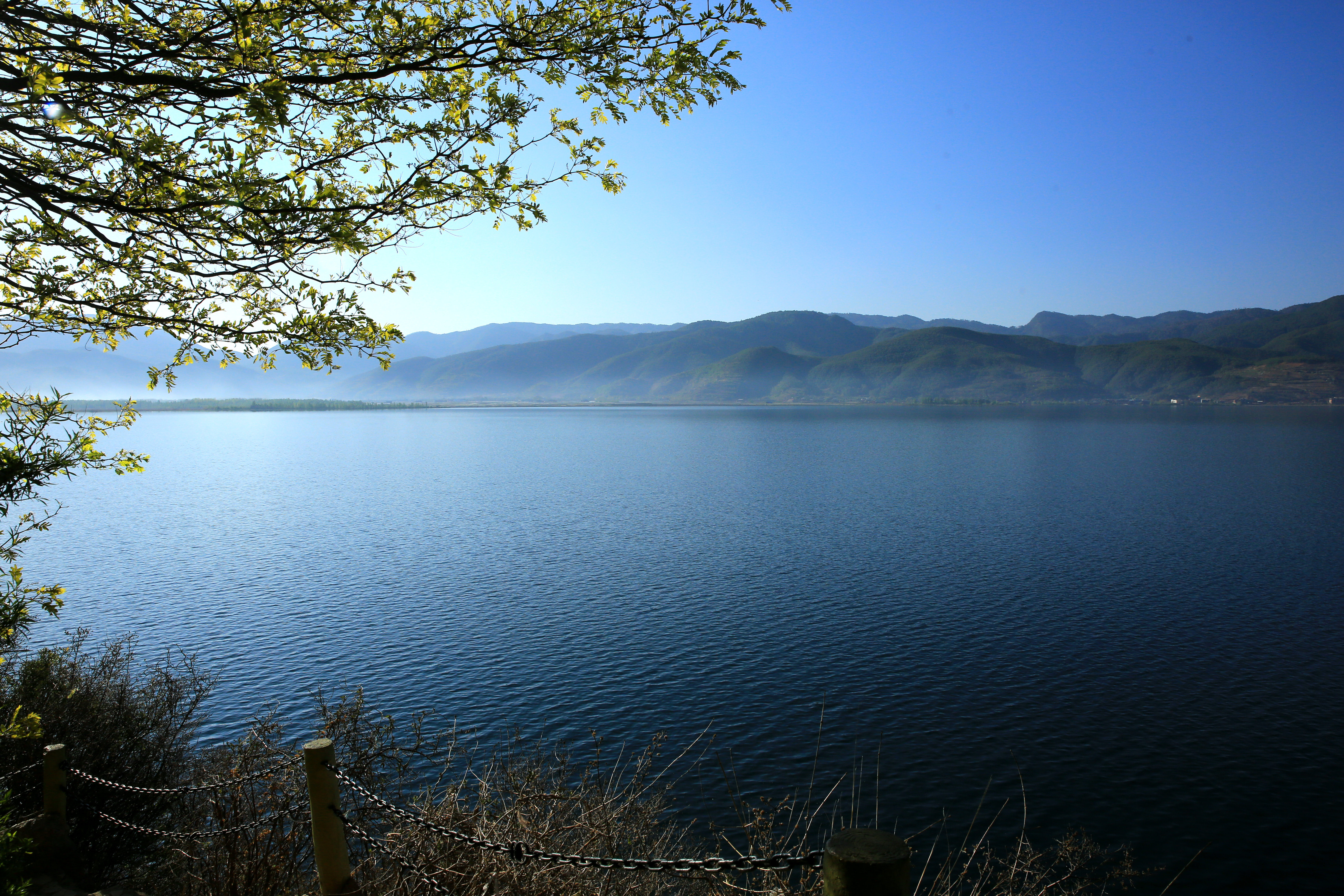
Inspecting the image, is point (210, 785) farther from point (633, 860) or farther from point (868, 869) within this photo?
point (868, 869)

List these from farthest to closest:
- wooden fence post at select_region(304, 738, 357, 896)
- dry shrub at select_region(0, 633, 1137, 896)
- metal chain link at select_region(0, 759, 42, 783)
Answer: metal chain link at select_region(0, 759, 42, 783) → dry shrub at select_region(0, 633, 1137, 896) → wooden fence post at select_region(304, 738, 357, 896)

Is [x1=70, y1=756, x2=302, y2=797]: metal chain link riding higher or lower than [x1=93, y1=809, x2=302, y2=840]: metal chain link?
higher

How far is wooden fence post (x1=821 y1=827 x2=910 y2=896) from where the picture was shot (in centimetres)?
368

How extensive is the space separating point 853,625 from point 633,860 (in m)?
Result: 22.3

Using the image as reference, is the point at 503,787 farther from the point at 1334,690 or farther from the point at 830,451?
the point at 830,451

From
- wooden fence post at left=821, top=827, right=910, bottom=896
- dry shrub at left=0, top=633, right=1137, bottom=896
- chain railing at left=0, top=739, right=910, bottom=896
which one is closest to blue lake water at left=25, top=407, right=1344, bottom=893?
dry shrub at left=0, top=633, right=1137, bottom=896

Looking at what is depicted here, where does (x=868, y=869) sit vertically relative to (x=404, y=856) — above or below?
above

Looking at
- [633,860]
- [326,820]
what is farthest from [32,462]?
[633,860]

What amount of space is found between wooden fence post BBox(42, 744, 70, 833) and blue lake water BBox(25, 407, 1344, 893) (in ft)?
34.8

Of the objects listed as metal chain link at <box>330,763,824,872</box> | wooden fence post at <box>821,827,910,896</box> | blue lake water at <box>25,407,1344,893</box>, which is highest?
wooden fence post at <box>821,827,910,896</box>

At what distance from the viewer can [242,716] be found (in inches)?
739

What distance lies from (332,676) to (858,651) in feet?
51.3

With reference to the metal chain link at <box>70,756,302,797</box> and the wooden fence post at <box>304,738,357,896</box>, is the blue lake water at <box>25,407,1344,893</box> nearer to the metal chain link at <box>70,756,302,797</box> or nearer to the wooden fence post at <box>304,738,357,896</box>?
the metal chain link at <box>70,756,302,797</box>

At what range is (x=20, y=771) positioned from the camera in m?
8.66
